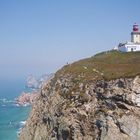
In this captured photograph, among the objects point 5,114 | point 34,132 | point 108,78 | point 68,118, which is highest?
point 108,78

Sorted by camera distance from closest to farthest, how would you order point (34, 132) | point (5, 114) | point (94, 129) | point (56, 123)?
point (94, 129) → point (56, 123) → point (34, 132) → point (5, 114)

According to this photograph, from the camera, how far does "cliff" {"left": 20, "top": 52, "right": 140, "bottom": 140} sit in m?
47.4

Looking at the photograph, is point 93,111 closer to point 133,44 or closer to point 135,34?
point 133,44

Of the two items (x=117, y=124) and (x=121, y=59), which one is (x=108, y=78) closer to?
(x=117, y=124)

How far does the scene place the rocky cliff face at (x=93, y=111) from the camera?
1857 inches

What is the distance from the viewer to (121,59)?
220 feet

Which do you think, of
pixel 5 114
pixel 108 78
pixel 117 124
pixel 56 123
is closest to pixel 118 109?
pixel 117 124

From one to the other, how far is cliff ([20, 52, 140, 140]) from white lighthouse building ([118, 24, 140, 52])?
15963 mm

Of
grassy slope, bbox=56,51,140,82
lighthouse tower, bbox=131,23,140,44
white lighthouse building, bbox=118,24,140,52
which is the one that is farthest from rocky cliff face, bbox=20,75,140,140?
lighthouse tower, bbox=131,23,140,44

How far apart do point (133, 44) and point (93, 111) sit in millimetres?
32994

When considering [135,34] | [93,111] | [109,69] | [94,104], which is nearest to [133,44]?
[135,34]

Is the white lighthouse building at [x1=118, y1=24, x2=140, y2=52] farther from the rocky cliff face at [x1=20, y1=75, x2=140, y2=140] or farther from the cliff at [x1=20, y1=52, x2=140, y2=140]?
the rocky cliff face at [x1=20, y1=75, x2=140, y2=140]

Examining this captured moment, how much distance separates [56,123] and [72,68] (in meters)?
11.9

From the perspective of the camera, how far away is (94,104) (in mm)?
51406
